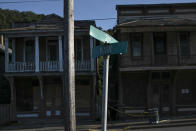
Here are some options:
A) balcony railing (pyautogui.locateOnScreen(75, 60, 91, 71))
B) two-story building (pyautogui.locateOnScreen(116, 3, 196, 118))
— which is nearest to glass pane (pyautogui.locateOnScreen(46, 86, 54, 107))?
balcony railing (pyautogui.locateOnScreen(75, 60, 91, 71))

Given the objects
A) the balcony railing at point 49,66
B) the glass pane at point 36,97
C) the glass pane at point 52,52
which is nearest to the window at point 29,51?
the glass pane at point 52,52

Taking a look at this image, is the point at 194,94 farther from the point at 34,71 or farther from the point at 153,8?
the point at 34,71

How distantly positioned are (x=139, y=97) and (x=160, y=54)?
3.56 meters

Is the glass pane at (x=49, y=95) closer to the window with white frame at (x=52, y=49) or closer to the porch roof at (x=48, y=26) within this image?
the window with white frame at (x=52, y=49)

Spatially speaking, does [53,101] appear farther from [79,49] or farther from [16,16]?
[16,16]

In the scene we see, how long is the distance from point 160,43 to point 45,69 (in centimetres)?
874

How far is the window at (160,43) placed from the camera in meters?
19.9

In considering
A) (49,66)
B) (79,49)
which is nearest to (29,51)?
(49,66)

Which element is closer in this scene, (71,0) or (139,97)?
(71,0)

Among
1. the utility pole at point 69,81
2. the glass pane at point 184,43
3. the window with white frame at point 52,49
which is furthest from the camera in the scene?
the window with white frame at point 52,49

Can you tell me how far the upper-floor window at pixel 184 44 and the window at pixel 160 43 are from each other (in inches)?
48.9

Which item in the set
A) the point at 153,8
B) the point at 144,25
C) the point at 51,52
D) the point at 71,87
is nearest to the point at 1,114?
the point at 51,52

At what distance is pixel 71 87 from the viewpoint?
4.93 m

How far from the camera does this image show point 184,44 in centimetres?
1983
